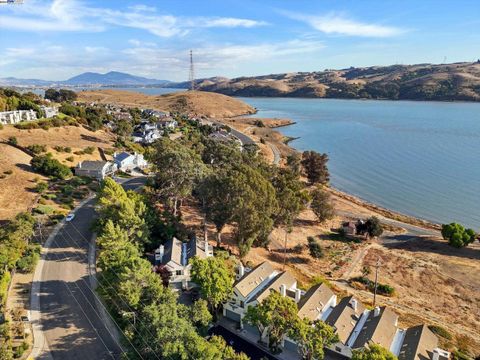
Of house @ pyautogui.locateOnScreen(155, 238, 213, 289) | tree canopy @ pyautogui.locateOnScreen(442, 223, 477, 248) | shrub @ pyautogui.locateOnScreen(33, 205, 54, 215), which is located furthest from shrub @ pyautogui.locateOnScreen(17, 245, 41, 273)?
tree canopy @ pyautogui.locateOnScreen(442, 223, 477, 248)

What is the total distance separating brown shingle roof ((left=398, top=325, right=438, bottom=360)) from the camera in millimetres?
24797

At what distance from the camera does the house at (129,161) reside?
71.9 meters

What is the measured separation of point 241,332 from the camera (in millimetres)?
29969

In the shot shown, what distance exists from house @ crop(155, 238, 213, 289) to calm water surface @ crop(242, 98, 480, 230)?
1997 inches

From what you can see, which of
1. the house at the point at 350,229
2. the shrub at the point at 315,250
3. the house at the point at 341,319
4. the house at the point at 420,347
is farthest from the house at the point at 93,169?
the house at the point at 420,347

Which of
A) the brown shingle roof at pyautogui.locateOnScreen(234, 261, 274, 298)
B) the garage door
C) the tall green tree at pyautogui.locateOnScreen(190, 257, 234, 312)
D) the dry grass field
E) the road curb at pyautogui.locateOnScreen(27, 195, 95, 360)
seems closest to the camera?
the road curb at pyautogui.locateOnScreen(27, 195, 95, 360)

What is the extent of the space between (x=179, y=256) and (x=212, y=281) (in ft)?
23.3

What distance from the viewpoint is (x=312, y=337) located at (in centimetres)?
2500

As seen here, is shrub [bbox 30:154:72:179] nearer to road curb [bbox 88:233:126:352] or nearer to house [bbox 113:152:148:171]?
house [bbox 113:152:148:171]

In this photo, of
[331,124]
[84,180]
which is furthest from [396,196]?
[331,124]

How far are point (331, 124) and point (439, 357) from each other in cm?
16175

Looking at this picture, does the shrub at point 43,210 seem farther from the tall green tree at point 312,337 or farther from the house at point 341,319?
the tall green tree at point 312,337

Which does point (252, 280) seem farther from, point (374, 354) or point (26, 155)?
point (26, 155)

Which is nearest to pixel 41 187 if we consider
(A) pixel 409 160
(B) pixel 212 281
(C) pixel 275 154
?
(B) pixel 212 281
